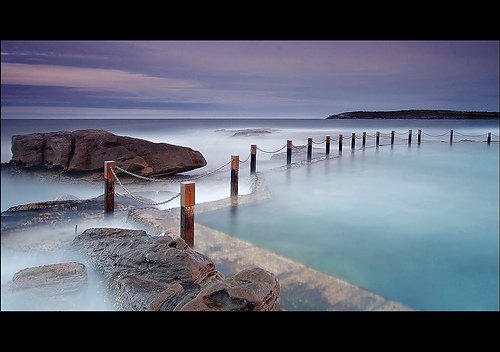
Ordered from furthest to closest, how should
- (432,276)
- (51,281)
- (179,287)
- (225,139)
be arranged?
1. (225,139)
2. (432,276)
3. (51,281)
4. (179,287)

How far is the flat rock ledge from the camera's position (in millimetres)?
2221

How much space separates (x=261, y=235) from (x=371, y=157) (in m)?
8.94

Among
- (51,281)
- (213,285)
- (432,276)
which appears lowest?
(432,276)

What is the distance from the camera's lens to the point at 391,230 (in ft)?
16.9

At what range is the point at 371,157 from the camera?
12.6m

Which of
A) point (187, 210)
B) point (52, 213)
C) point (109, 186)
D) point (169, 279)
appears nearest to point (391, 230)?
point (187, 210)

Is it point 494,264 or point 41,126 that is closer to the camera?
point 494,264

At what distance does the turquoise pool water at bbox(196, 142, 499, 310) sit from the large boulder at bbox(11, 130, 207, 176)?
2.28m

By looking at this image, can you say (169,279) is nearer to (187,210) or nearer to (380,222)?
(187,210)

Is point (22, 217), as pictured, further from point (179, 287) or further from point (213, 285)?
point (213, 285)

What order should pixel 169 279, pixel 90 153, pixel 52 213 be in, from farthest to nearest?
pixel 90 153 < pixel 52 213 < pixel 169 279

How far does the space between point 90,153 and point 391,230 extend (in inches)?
210

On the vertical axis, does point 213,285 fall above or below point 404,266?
above
